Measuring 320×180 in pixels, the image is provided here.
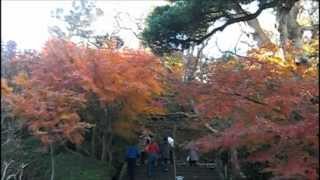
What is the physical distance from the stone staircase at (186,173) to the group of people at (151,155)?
0.78 feet

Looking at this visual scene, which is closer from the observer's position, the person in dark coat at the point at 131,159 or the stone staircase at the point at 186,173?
the person in dark coat at the point at 131,159

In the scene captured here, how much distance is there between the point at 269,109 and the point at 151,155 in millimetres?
8927

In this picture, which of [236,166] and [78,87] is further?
[236,166]

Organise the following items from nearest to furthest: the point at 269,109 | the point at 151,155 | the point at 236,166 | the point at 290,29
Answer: the point at 269,109 → the point at 236,166 → the point at 290,29 → the point at 151,155

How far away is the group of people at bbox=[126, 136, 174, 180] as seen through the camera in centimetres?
2058

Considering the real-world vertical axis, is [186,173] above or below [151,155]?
below

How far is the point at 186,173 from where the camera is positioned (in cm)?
2272

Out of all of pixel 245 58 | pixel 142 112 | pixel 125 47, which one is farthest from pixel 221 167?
pixel 245 58

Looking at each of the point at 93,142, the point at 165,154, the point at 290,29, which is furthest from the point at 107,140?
the point at 290,29

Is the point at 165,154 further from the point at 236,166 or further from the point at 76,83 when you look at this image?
the point at 76,83

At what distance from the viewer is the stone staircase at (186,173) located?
21641 mm

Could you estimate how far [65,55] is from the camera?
19.4 meters

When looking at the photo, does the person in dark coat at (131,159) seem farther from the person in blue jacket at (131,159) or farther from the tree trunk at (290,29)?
the tree trunk at (290,29)

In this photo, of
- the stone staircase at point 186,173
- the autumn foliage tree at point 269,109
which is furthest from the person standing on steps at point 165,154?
the autumn foliage tree at point 269,109
